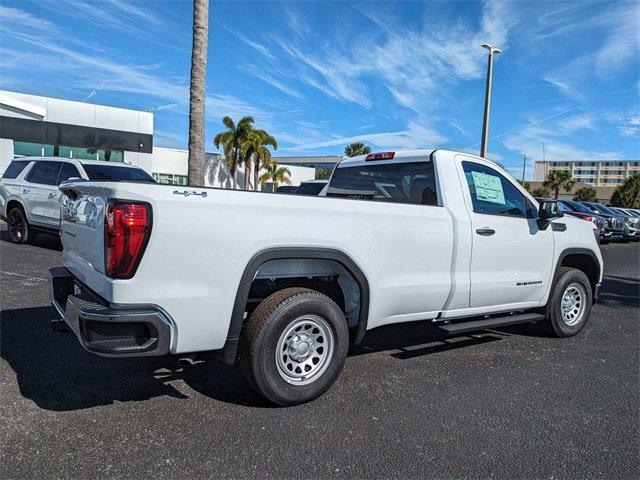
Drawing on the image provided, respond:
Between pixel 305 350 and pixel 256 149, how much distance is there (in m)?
35.7

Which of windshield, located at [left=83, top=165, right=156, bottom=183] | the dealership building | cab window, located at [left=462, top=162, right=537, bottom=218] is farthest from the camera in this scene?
the dealership building

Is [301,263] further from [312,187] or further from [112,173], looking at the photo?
[312,187]

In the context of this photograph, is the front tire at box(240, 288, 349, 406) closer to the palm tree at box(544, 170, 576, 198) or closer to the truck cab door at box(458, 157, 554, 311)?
the truck cab door at box(458, 157, 554, 311)

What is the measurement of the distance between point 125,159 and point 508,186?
96.0ft

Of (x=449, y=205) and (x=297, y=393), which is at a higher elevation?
(x=449, y=205)

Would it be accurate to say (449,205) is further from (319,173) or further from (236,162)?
(319,173)

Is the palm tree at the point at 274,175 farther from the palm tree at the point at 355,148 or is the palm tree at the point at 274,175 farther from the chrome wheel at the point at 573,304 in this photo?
the chrome wheel at the point at 573,304

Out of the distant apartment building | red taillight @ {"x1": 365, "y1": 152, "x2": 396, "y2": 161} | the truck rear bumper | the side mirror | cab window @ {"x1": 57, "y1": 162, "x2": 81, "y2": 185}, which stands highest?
the distant apartment building

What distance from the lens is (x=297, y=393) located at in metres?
Result: 3.58

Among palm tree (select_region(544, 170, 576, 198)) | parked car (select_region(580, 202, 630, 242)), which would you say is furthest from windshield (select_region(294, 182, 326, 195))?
palm tree (select_region(544, 170, 576, 198))

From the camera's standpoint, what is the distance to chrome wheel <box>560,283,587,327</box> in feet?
18.7

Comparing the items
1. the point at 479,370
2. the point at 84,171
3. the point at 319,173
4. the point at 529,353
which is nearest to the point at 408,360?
the point at 479,370

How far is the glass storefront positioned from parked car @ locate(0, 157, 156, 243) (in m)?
15.8

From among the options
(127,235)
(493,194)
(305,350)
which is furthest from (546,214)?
(127,235)
